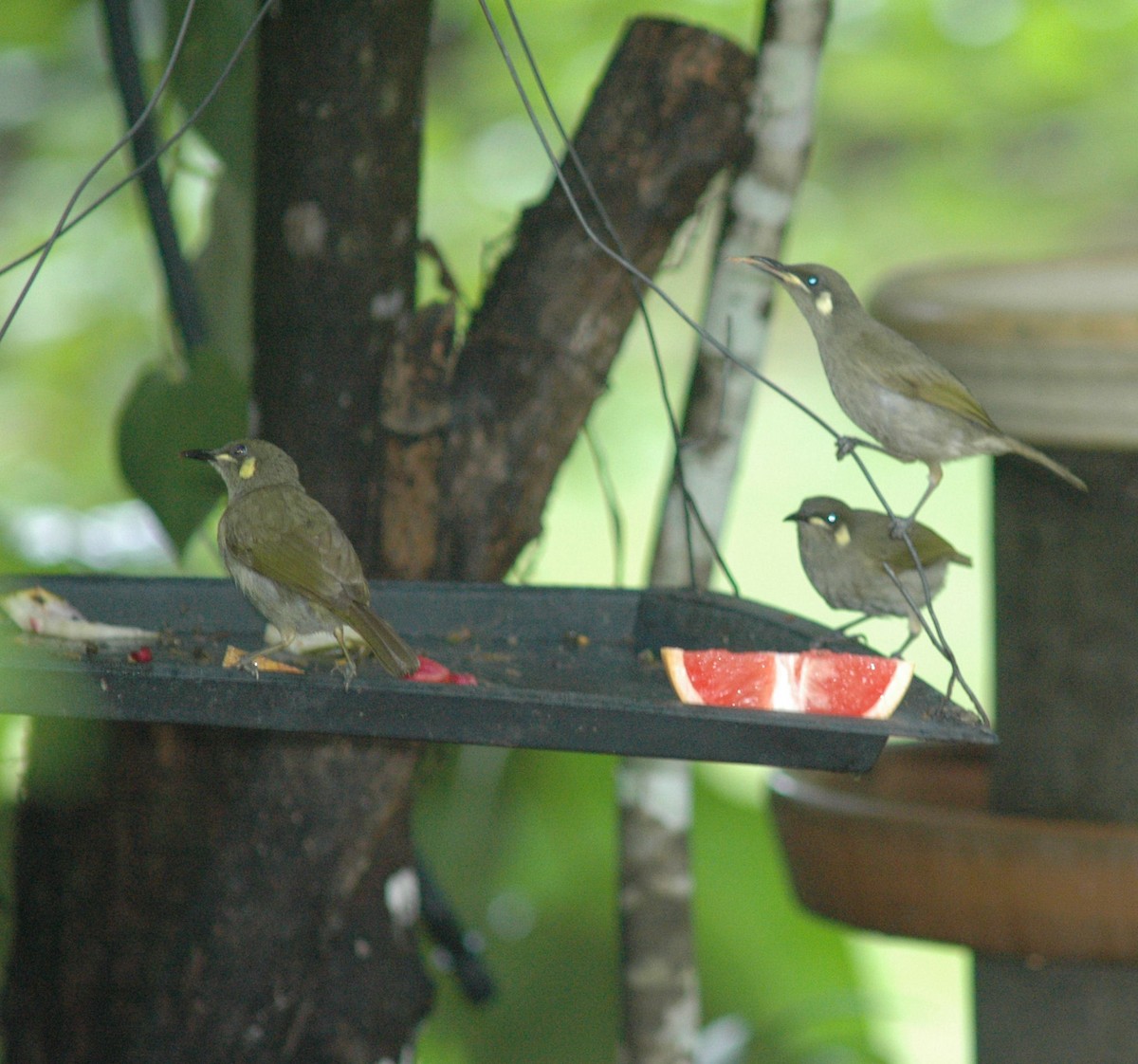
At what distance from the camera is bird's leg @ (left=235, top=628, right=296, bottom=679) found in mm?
1890

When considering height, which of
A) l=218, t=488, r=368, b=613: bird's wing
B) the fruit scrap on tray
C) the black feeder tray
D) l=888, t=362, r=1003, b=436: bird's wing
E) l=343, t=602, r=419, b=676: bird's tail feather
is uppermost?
l=888, t=362, r=1003, b=436: bird's wing

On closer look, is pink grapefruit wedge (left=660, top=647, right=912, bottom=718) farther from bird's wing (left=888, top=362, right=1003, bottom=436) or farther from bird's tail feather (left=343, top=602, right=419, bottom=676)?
bird's wing (left=888, top=362, right=1003, bottom=436)

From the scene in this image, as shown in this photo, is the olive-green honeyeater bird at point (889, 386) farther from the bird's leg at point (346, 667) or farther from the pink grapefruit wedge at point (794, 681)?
the bird's leg at point (346, 667)

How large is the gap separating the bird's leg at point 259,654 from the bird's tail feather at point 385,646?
15 centimetres

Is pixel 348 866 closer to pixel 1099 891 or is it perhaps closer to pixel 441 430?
pixel 441 430

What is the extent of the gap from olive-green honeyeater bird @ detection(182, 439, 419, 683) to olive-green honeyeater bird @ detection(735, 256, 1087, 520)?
2.59 feet

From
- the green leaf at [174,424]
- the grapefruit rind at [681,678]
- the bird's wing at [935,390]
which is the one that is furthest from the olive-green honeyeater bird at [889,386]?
the green leaf at [174,424]

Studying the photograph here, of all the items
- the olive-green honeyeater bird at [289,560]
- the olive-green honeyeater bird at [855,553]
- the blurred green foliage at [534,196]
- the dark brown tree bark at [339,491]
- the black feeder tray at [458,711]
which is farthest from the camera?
the blurred green foliage at [534,196]

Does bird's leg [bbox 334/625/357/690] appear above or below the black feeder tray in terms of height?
above

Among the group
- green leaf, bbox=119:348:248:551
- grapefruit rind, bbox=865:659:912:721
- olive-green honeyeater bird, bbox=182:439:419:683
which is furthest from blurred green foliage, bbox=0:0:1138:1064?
grapefruit rind, bbox=865:659:912:721

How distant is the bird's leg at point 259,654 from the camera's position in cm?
189

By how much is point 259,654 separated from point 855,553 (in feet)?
3.75

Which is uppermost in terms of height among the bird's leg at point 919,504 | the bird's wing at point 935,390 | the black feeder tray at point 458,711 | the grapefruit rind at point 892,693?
the bird's wing at point 935,390

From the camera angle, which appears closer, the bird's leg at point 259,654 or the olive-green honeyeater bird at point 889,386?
the bird's leg at point 259,654
